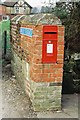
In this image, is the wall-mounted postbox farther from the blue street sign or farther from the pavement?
the pavement

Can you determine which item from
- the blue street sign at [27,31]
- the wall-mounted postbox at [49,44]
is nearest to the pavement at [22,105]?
the wall-mounted postbox at [49,44]

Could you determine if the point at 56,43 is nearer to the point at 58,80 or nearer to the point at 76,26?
the point at 58,80

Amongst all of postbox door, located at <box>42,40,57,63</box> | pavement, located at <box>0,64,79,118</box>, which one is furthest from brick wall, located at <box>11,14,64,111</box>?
pavement, located at <box>0,64,79,118</box>

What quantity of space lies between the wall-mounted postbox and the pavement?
104cm

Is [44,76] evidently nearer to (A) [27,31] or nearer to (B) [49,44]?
(B) [49,44]

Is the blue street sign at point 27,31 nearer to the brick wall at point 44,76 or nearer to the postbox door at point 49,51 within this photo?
the brick wall at point 44,76

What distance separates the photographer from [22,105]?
6375 mm

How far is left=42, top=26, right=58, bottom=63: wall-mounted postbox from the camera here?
5855mm

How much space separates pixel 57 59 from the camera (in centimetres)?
600

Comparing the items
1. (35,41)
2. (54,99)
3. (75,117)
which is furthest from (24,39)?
(75,117)

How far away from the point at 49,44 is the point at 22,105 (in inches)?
56.8

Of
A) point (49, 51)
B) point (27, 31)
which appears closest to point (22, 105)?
point (49, 51)

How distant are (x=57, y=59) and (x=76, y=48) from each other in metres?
2.76

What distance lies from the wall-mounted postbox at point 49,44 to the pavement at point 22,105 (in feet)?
3.42
